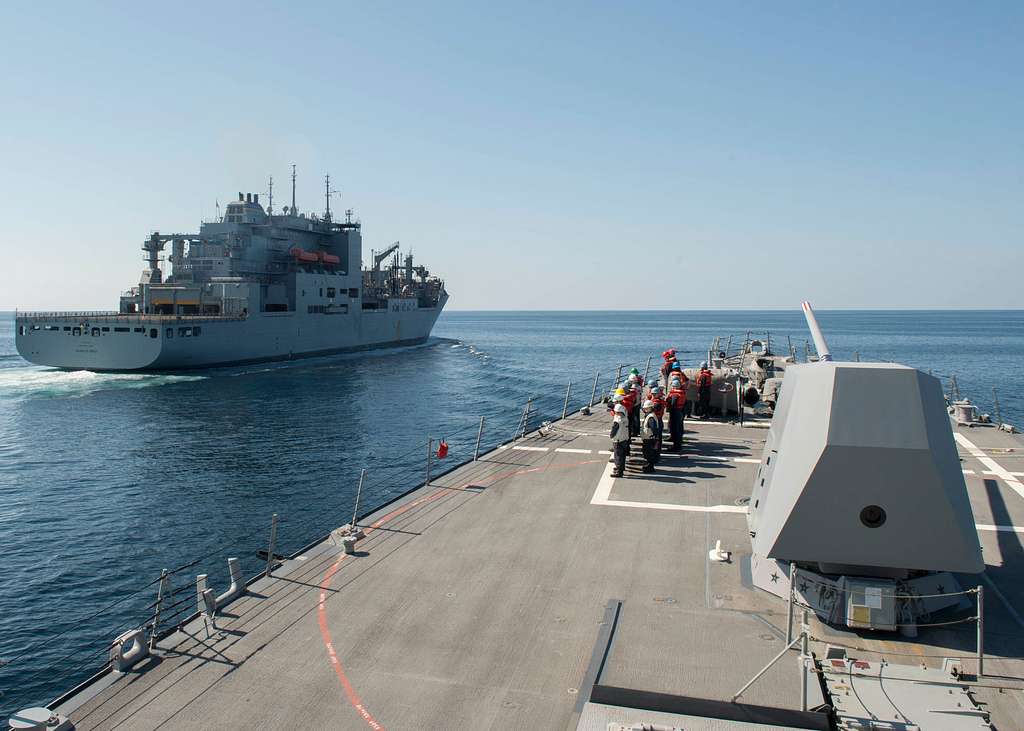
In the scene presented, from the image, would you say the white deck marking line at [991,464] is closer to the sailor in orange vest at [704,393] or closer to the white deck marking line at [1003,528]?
the white deck marking line at [1003,528]

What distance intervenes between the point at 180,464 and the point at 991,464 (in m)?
26.0

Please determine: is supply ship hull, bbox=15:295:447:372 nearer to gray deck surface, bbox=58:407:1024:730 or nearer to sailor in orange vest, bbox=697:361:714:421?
sailor in orange vest, bbox=697:361:714:421

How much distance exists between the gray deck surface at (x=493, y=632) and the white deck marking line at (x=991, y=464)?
7.56ft

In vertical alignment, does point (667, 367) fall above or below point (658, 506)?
above

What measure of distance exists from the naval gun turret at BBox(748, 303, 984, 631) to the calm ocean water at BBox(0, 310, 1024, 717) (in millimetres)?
8386

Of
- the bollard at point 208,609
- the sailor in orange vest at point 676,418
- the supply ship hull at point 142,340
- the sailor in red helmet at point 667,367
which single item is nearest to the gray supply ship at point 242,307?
the supply ship hull at point 142,340

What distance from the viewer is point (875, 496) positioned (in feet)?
24.5

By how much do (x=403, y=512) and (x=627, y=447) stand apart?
4.84m

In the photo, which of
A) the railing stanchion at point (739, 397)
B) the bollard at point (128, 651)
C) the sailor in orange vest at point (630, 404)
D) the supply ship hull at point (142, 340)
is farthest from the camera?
the supply ship hull at point (142, 340)

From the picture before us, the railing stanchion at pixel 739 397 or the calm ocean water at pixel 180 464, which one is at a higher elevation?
the railing stanchion at pixel 739 397

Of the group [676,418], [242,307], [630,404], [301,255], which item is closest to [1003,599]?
[630,404]

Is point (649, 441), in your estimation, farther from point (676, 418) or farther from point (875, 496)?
point (875, 496)

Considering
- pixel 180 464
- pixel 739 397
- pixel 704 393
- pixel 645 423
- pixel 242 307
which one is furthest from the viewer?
pixel 242 307

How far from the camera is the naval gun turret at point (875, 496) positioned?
7.39 metres
